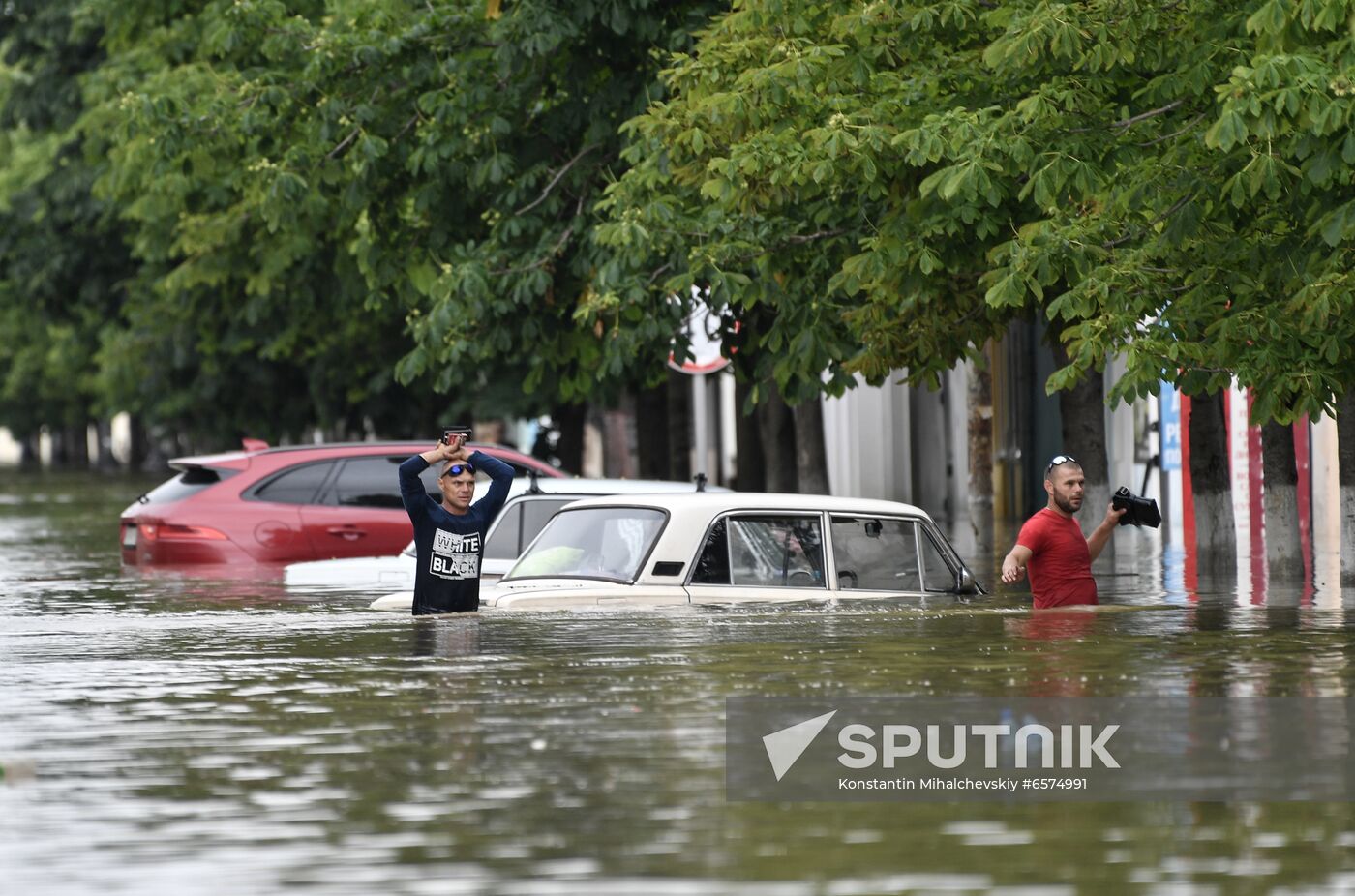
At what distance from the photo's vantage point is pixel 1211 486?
21453 mm

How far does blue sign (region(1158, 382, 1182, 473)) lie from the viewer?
32.3m

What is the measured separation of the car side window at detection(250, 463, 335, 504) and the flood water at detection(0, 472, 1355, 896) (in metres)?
5.79

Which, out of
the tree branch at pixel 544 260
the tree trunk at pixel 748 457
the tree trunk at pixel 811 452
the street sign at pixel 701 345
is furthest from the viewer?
the tree trunk at pixel 748 457

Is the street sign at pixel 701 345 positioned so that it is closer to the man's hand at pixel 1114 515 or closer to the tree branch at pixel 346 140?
the tree branch at pixel 346 140

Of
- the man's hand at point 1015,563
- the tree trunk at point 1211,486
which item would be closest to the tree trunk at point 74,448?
the tree trunk at point 1211,486

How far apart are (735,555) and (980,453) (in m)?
13.0

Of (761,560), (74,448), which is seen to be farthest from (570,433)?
(74,448)

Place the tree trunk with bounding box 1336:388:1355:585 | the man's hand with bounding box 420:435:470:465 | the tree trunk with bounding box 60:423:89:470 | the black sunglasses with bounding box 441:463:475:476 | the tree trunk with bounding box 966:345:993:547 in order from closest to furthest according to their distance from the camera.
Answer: the man's hand with bounding box 420:435:470:465 → the black sunglasses with bounding box 441:463:475:476 → the tree trunk with bounding box 1336:388:1355:585 → the tree trunk with bounding box 966:345:993:547 → the tree trunk with bounding box 60:423:89:470

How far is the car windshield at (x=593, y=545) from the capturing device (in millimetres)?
13805

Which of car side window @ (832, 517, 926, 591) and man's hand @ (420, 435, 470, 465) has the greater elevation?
man's hand @ (420, 435, 470, 465)

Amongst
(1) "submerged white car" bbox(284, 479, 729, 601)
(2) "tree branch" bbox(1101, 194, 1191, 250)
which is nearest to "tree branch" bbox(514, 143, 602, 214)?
(1) "submerged white car" bbox(284, 479, 729, 601)

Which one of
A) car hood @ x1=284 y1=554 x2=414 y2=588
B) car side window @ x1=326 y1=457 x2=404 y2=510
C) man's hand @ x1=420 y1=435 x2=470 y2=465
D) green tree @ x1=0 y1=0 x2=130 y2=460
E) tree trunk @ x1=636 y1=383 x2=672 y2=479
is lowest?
car hood @ x1=284 y1=554 x2=414 y2=588

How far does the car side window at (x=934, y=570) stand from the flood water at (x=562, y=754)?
191mm

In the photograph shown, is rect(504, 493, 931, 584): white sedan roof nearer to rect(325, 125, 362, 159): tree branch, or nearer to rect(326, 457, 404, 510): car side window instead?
rect(326, 457, 404, 510): car side window
